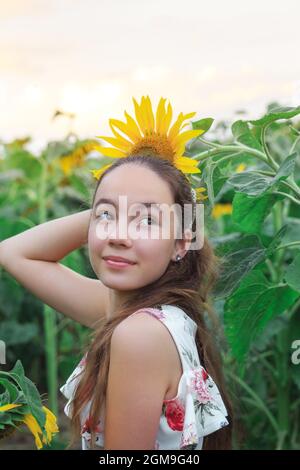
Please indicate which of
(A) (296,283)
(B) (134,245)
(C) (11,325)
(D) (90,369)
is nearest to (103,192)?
(B) (134,245)

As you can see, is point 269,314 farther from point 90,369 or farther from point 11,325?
point 11,325

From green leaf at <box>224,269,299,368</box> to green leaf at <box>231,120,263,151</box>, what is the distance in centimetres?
22

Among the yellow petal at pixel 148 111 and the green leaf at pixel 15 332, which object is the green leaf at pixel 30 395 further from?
the green leaf at pixel 15 332

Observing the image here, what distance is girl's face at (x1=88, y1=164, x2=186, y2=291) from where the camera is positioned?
122cm

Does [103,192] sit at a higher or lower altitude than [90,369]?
higher

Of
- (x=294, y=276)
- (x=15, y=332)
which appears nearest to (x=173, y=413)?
(x=294, y=276)

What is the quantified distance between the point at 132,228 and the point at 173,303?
139mm

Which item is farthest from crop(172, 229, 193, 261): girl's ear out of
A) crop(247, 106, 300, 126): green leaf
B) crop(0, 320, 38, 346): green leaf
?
crop(0, 320, 38, 346): green leaf

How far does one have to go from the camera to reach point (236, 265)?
151 centimetres

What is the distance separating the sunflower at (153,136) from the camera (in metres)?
1.32

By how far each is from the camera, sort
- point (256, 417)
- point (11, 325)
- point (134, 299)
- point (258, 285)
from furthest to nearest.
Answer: point (11, 325)
point (256, 417)
point (258, 285)
point (134, 299)

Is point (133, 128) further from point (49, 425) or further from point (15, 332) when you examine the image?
point (15, 332)
